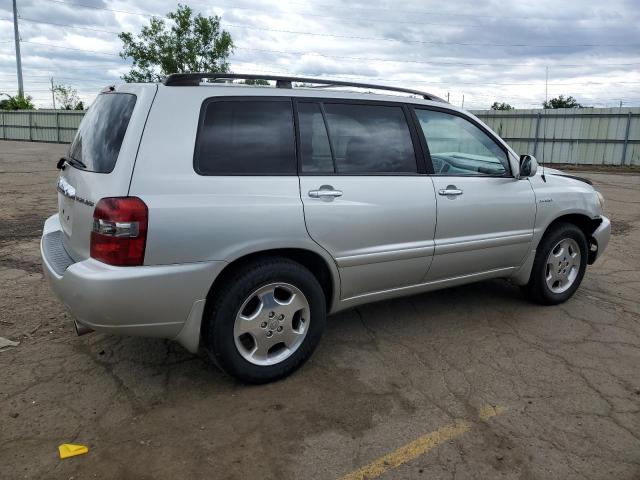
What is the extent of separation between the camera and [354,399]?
3.15m

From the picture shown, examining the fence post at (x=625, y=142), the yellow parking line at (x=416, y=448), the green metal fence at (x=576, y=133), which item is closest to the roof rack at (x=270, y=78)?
the yellow parking line at (x=416, y=448)

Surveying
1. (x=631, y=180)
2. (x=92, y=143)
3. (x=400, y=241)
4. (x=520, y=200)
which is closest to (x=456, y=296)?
(x=520, y=200)

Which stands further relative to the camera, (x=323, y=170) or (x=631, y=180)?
(x=631, y=180)

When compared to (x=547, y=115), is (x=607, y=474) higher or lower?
lower

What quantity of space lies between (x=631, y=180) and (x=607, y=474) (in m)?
15.9

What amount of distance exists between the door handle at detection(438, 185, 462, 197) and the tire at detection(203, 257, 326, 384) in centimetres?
117

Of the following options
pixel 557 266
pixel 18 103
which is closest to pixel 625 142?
pixel 557 266

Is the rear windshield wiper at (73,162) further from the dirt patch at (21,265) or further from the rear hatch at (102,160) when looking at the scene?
the dirt patch at (21,265)

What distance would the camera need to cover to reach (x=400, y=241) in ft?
12.0

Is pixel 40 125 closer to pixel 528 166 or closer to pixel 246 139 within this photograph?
pixel 246 139

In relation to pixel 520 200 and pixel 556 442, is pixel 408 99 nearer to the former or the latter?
pixel 520 200

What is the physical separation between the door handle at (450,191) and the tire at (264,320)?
117cm

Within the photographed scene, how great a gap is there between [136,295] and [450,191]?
7.37 ft

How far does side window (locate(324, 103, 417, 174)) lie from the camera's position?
3.49 metres
